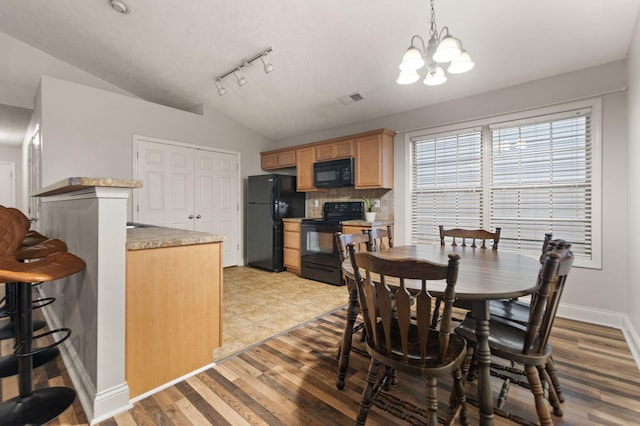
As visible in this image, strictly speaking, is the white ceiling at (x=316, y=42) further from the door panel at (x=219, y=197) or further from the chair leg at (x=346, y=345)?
the chair leg at (x=346, y=345)

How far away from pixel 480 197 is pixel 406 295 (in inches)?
108

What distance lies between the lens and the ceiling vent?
3767 millimetres

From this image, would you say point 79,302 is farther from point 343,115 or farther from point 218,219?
A: point 343,115

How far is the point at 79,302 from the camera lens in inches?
68.2

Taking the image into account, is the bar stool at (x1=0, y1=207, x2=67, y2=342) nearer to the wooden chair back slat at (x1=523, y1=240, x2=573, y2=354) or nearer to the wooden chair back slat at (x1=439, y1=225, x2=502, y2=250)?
the wooden chair back slat at (x1=523, y1=240, x2=573, y2=354)

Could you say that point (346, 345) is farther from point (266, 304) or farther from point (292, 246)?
point (292, 246)

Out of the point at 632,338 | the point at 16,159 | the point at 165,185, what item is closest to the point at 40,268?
the point at 165,185

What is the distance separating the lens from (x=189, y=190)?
458 centimetres

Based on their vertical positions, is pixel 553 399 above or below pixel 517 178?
below

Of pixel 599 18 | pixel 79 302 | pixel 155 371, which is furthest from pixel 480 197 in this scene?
pixel 79 302

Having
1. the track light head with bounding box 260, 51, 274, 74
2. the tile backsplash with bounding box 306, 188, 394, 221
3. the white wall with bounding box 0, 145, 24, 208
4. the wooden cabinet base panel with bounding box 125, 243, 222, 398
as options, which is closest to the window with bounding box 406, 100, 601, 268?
the tile backsplash with bounding box 306, 188, 394, 221

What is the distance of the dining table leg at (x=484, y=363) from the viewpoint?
1281 millimetres

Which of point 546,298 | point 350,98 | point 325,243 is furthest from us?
point 325,243

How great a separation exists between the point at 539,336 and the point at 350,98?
11.0ft
